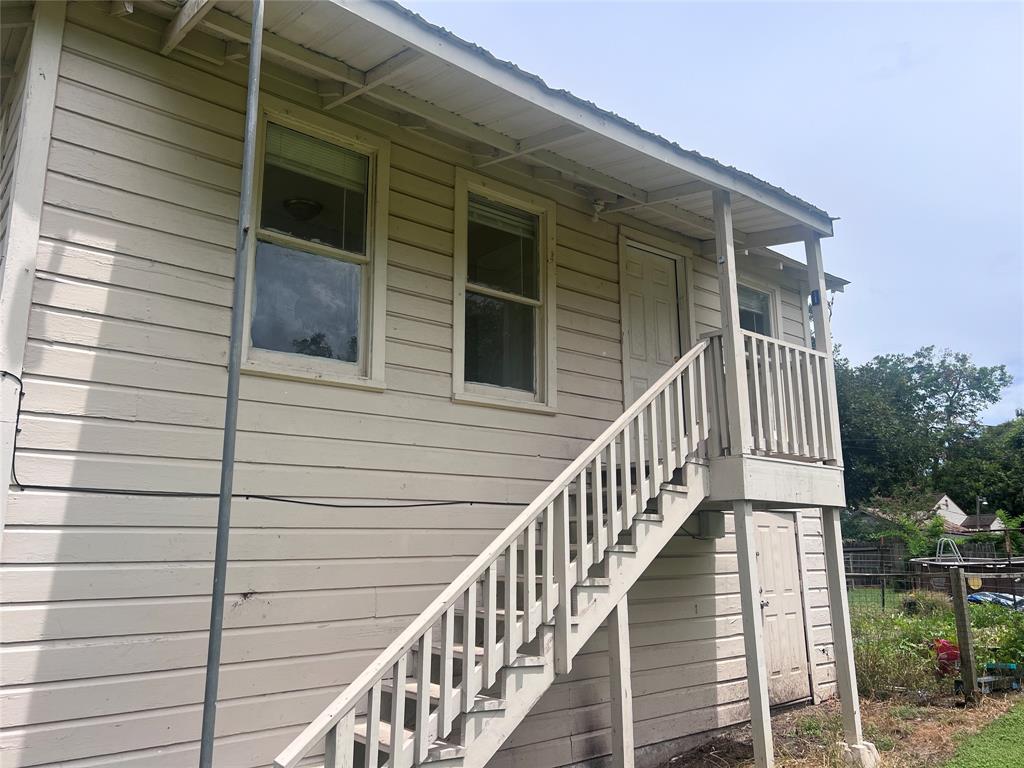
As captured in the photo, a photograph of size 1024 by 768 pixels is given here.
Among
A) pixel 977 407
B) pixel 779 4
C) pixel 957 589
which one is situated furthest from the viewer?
pixel 977 407

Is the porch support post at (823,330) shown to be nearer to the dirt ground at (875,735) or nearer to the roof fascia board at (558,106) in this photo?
the roof fascia board at (558,106)

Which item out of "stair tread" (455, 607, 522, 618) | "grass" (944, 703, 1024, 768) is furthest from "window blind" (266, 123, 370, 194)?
"grass" (944, 703, 1024, 768)

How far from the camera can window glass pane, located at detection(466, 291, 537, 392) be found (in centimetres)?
529

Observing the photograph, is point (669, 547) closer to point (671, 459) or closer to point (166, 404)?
point (671, 459)

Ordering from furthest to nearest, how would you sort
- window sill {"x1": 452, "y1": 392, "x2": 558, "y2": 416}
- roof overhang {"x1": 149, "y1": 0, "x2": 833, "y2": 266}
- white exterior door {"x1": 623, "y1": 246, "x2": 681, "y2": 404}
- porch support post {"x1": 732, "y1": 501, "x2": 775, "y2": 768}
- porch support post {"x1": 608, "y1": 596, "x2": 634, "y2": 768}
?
white exterior door {"x1": 623, "y1": 246, "x2": 681, "y2": 404}, window sill {"x1": 452, "y1": 392, "x2": 558, "y2": 416}, porch support post {"x1": 732, "y1": 501, "x2": 775, "y2": 768}, porch support post {"x1": 608, "y1": 596, "x2": 634, "y2": 768}, roof overhang {"x1": 149, "y1": 0, "x2": 833, "y2": 266}

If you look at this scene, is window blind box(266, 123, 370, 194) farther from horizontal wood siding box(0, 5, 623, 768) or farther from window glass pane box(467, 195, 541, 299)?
window glass pane box(467, 195, 541, 299)

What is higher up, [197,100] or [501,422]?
[197,100]

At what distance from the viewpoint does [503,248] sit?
18.4 ft

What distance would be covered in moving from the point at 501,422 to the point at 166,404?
226cm

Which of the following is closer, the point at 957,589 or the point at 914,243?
the point at 957,589

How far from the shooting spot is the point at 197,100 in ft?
13.4

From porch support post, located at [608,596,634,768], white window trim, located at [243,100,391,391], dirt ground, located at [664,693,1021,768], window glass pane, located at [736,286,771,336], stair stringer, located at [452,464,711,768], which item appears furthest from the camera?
window glass pane, located at [736,286,771,336]

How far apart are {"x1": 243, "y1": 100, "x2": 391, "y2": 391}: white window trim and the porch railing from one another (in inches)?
98.9

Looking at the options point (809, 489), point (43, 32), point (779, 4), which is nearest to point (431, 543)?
point (809, 489)
